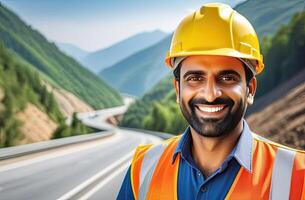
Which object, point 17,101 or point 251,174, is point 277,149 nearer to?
point 251,174

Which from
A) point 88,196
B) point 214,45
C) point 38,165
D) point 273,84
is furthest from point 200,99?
point 273,84

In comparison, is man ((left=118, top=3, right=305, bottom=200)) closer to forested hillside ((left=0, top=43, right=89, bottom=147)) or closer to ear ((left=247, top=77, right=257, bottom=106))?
ear ((left=247, top=77, right=257, bottom=106))

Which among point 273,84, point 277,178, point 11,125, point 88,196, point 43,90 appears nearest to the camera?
point 277,178

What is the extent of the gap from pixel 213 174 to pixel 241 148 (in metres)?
0.23

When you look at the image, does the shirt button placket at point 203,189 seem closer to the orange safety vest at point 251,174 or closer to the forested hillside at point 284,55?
the orange safety vest at point 251,174

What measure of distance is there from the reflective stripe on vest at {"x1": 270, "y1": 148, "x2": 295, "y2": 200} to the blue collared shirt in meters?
0.14

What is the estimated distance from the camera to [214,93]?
9.66 feet

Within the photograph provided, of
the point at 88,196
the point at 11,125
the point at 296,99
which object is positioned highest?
the point at 88,196

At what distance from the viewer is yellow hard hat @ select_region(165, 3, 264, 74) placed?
3.00 metres

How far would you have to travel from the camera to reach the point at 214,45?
3.00 meters

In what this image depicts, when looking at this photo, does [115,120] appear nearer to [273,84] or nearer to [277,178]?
[273,84]

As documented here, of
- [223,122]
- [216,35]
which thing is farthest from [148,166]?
[216,35]

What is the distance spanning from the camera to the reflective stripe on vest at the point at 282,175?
270cm

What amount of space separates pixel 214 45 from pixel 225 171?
0.72 metres
